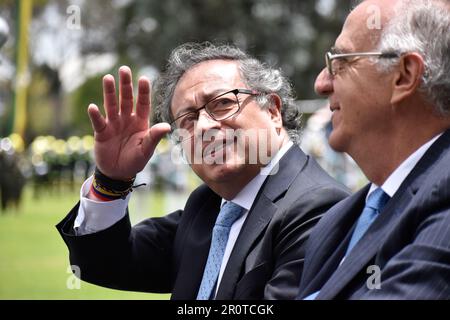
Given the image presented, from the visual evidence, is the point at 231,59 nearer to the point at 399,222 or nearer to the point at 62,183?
the point at 399,222

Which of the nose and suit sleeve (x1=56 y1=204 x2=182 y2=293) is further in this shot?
suit sleeve (x1=56 y1=204 x2=182 y2=293)

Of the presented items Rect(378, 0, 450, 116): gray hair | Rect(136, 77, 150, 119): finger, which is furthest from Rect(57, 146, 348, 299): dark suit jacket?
Rect(378, 0, 450, 116): gray hair

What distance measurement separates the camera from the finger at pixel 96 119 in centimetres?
293

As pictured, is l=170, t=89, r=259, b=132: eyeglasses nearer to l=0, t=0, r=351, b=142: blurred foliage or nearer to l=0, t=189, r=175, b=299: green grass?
l=0, t=189, r=175, b=299: green grass

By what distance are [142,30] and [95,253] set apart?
25.6 metres

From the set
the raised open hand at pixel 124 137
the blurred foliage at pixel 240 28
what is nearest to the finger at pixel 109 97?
the raised open hand at pixel 124 137

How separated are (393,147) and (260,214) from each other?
791mm

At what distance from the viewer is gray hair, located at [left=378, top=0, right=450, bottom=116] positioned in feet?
7.13

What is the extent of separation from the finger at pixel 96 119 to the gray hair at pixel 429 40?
3.85 feet

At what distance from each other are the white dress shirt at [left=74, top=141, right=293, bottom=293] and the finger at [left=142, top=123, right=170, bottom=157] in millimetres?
276
